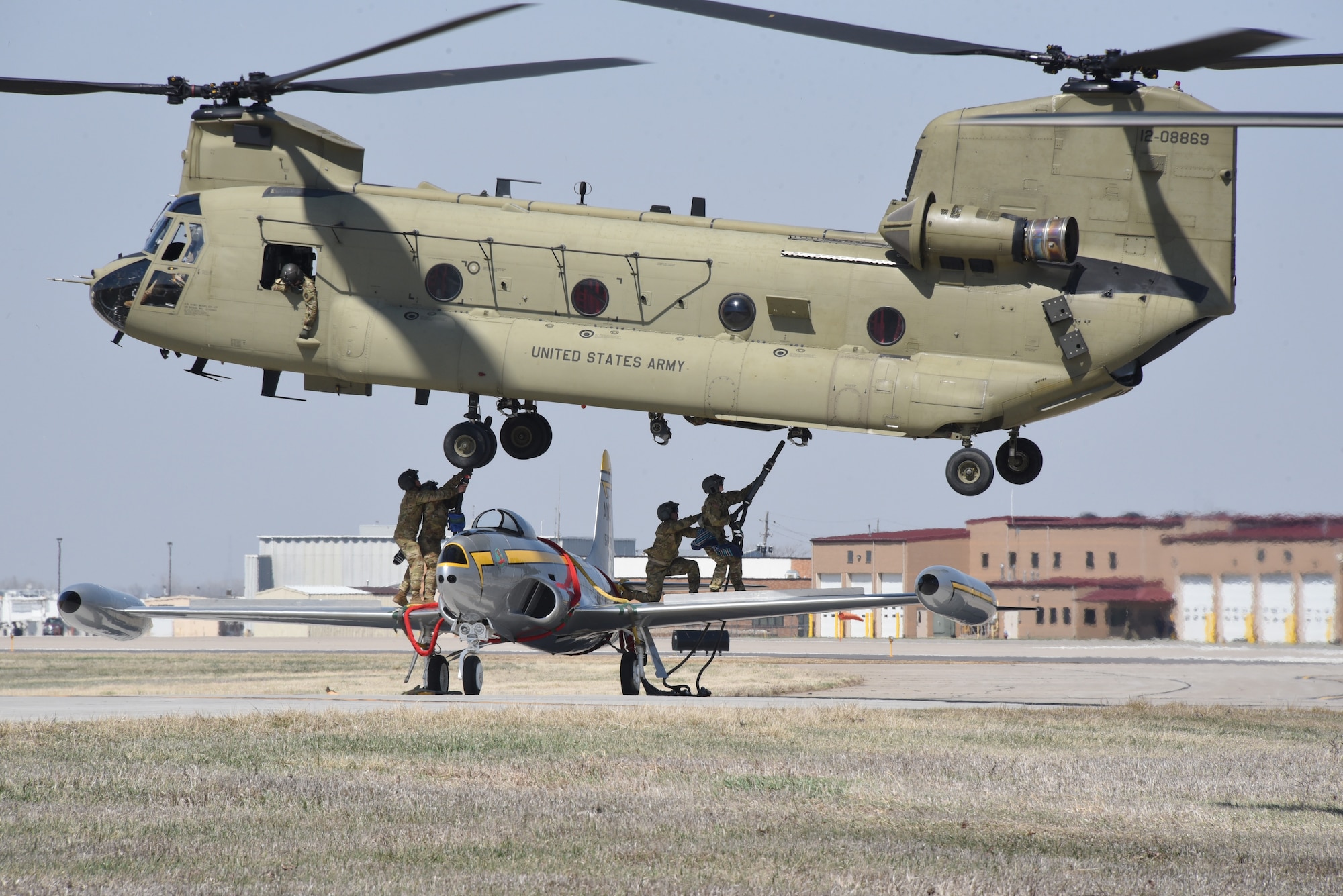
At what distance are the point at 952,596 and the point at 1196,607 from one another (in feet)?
120

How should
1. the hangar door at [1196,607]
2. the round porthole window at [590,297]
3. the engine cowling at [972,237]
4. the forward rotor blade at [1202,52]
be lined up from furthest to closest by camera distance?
the hangar door at [1196,607] → the round porthole window at [590,297] → the engine cowling at [972,237] → the forward rotor blade at [1202,52]

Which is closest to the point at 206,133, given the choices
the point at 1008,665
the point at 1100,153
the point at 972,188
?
the point at 972,188

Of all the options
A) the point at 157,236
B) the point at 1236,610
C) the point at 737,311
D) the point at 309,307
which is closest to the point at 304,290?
the point at 309,307

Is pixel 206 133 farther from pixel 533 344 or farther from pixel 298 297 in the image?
pixel 533 344

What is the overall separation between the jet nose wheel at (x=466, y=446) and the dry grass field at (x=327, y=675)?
11.2 m

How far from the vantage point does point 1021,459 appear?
57.4 feet

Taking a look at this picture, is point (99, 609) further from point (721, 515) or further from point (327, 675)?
point (327, 675)

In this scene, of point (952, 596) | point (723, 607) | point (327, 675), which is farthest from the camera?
point (327, 675)

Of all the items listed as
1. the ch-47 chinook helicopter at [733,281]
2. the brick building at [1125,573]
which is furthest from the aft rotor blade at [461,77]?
the brick building at [1125,573]

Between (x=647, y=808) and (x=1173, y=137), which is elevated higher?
(x=1173, y=137)

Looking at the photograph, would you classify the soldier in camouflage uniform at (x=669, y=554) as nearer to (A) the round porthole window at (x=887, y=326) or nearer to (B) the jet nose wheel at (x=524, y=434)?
(B) the jet nose wheel at (x=524, y=434)

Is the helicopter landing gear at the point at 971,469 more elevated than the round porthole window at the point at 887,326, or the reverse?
the round porthole window at the point at 887,326

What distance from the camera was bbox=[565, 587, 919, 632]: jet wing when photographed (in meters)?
23.0

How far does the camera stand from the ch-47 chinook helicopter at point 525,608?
21641 millimetres
